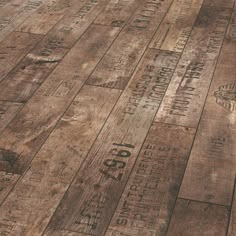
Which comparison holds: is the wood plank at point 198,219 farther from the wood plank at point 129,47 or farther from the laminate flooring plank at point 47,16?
the laminate flooring plank at point 47,16

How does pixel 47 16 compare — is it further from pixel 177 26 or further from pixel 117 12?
pixel 177 26

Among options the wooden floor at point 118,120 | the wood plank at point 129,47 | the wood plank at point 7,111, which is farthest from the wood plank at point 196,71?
the wood plank at point 7,111

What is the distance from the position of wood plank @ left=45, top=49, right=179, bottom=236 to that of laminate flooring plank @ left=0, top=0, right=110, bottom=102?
1.63 ft

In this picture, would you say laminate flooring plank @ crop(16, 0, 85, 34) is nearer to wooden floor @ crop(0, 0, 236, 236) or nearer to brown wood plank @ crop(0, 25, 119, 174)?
wooden floor @ crop(0, 0, 236, 236)

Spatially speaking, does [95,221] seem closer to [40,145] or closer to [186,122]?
[40,145]

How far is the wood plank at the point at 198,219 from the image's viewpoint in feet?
6.76

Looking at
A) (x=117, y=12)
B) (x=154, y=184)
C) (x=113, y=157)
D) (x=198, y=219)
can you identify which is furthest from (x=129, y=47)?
(x=198, y=219)

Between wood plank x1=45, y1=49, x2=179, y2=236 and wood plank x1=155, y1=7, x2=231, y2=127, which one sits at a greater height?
wood plank x1=45, y1=49, x2=179, y2=236

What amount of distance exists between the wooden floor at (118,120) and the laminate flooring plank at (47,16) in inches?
0.6

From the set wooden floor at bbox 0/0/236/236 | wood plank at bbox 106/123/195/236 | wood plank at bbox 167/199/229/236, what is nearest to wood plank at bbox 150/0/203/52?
wooden floor at bbox 0/0/236/236

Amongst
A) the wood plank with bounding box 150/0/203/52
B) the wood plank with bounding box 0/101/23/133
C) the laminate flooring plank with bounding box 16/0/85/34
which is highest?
the wood plank with bounding box 0/101/23/133

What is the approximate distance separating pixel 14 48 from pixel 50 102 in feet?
2.42

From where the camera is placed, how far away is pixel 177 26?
377cm

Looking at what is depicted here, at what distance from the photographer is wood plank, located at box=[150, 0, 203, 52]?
3518mm
